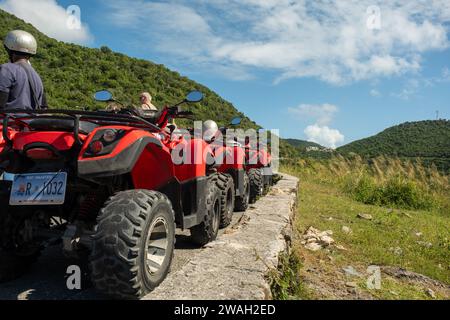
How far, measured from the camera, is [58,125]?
2.67m

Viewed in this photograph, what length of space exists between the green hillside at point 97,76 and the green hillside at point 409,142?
1992 centimetres

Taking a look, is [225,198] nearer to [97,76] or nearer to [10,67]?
[10,67]

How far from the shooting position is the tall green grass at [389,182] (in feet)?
37.6

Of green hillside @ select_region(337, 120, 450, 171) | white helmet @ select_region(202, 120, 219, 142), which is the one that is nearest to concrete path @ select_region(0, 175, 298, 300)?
white helmet @ select_region(202, 120, 219, 142)

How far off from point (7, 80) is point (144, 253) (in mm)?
2437

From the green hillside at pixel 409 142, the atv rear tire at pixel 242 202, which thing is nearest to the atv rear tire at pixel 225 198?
the atv rear tire at pixel 242 202

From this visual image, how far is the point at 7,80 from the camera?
3848 mm

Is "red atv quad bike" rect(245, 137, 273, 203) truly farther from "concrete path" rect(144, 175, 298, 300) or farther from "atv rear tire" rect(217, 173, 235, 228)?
"concrete path" rect(144, 175, 298, 300)

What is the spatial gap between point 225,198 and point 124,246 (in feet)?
8.50

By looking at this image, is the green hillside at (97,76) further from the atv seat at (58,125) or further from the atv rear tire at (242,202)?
the atv seat at (58,125)

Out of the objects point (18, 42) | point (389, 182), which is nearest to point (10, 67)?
point (18, 42)

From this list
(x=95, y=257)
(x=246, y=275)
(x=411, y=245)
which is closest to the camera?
(x=95, y=257)
